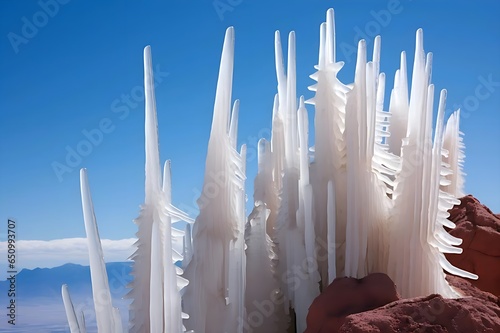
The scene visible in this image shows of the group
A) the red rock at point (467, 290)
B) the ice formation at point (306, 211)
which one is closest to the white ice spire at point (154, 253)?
the ice formation at point (306, 211)

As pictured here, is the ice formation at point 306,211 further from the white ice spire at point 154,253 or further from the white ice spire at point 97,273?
the white ice spire at point 97,273

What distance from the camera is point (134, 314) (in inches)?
201

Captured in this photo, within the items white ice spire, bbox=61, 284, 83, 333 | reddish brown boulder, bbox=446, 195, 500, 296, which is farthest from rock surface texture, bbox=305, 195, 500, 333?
white ice spire, bbox=61, 284, 83, 333

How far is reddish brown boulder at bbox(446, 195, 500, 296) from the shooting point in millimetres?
7270

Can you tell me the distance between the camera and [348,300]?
15.9 feet

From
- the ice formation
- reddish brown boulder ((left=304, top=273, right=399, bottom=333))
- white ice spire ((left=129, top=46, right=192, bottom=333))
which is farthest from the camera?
the ice formation

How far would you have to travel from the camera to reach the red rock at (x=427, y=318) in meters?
4.10

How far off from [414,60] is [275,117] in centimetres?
149

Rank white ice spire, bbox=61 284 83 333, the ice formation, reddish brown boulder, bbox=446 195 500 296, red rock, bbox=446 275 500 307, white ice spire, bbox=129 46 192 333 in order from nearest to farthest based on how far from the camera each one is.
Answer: white ice spire, bbox=61 284 83 333 → white ice spire, bbox=129 46 192 333 → the ice formation → red rock, bbox=446 275 500 307 → reddish brown boulder, bbox=446 195 500 296

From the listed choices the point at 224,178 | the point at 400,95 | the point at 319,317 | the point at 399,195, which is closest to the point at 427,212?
the point at 399,195

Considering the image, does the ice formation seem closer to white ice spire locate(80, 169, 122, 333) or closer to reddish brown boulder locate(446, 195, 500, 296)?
white ice spire locate(80, 169, 122, 333)

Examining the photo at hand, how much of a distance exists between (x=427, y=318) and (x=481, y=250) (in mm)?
3481

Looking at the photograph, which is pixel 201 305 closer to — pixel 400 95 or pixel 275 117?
pixel 275 117

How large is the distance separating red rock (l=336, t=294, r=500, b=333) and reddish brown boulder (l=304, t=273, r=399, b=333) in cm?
38
